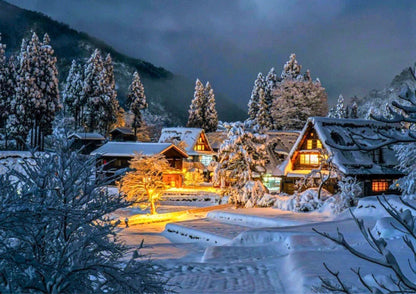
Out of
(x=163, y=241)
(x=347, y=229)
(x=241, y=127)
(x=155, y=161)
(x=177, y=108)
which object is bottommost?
(x=163, y=241)

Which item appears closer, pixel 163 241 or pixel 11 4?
pixel 163 241

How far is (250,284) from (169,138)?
46620mm

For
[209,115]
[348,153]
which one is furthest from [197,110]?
[348,153]

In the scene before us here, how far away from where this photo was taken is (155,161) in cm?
3256

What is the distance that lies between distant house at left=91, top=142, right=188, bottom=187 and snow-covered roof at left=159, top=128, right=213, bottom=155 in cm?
900

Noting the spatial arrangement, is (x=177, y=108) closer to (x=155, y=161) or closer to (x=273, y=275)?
(x=155, y=161)

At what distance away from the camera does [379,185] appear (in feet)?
102

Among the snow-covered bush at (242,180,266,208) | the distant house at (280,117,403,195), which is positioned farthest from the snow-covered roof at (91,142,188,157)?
the distant house at (280,117,403,195)

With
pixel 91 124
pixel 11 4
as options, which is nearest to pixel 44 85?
pixel 91 124

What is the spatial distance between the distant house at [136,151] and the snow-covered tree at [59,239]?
32.7 m

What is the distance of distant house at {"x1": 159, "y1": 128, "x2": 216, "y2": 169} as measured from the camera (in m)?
55.3

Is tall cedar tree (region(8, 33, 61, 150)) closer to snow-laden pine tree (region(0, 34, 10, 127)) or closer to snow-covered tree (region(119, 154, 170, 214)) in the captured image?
snow-laden pine tree (region(0, 34, 10, 127))

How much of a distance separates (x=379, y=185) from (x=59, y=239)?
30072mm

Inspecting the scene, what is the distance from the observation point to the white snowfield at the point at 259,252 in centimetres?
1143
